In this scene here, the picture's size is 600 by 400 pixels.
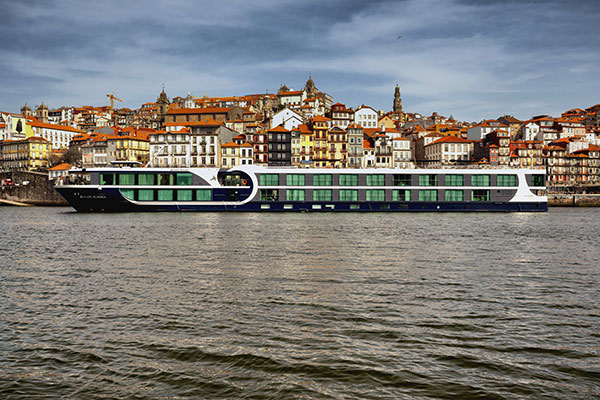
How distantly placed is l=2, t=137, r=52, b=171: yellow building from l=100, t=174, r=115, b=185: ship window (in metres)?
87.7

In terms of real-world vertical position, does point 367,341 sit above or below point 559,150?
below

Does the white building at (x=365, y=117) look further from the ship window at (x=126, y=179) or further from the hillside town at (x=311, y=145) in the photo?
the ship window at (x=126, y=179)

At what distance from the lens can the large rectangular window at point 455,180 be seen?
58406mm

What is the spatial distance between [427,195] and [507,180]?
1067cm

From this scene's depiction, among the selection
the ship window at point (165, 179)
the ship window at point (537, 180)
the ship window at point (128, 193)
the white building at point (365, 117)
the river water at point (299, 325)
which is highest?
the white building at point (365, 117)

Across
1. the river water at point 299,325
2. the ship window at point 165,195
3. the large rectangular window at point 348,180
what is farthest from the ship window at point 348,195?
the river water at point 299,325

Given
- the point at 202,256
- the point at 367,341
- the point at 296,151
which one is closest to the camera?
the point at 367,341

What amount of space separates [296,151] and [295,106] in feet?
234

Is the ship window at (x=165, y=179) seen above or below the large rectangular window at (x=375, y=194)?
above

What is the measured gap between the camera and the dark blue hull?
53906mm

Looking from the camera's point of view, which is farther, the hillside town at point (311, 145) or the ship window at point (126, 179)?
the hillside town at point (311, 145)

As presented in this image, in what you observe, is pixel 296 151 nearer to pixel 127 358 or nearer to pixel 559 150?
pixel 559 150

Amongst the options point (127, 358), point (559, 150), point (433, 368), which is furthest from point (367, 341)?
point (559, 150)

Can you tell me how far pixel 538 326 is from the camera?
1066cm
